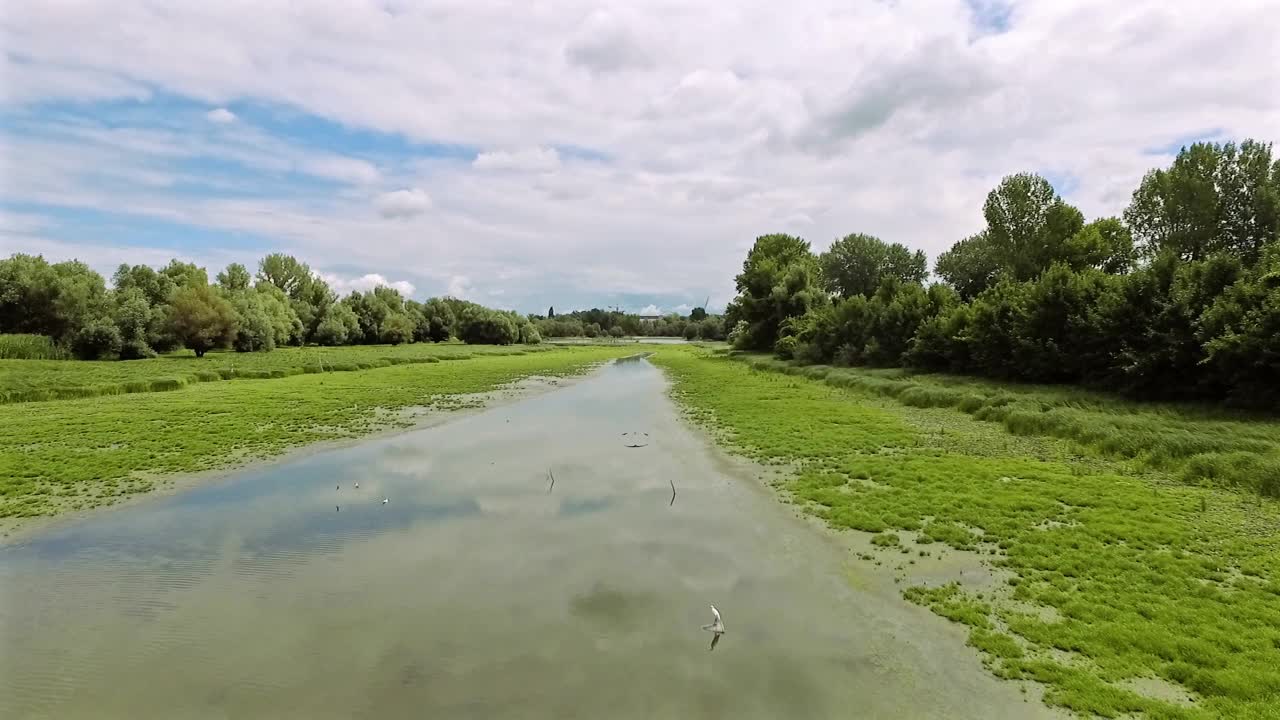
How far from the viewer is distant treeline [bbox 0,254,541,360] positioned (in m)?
52.8

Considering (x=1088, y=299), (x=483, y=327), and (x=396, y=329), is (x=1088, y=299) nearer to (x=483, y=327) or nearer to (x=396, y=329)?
(x=396, y=329)

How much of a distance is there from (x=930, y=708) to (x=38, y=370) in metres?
52.6

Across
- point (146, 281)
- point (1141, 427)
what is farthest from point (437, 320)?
point (1141, 427)

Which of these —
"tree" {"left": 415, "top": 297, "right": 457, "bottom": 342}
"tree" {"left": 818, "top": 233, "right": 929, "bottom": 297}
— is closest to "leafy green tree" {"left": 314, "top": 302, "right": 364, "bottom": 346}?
"tree" {"left": 415, "top": 297, "right": 457, "bottom": 342}

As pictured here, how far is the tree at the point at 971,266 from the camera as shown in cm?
7312

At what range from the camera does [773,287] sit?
78688 mm

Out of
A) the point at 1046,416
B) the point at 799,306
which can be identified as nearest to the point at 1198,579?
the point at 1046,416

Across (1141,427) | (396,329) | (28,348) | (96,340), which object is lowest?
(1141,427)

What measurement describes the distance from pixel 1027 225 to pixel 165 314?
8840 centimetres

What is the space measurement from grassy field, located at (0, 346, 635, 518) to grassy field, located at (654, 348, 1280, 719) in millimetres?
16777

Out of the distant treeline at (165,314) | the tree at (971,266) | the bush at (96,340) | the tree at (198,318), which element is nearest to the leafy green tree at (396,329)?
the distant treeline at (165,314)

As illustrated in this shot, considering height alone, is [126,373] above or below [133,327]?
below

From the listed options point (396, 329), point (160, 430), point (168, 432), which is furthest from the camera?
point (396, 329)

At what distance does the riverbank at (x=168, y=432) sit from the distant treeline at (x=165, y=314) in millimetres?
19912
